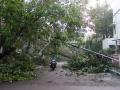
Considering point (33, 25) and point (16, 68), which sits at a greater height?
point (33, 25)

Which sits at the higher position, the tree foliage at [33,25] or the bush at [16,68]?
the tree foliage at [33,25]

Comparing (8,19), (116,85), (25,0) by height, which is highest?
(25,0)

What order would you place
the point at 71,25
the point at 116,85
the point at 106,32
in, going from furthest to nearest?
the point at 106,32 → the point at 71,25 → the point at 116,85

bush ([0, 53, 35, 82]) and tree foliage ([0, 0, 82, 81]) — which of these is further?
bush ([0, 53, 35, 82])

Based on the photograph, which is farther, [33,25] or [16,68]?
[16,68]

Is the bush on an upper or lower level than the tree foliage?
lower

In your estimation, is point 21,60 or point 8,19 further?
point 21,60

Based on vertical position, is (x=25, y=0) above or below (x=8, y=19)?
above

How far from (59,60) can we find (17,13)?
16.8 metres

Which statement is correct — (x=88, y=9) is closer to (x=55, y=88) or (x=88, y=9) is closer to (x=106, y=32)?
(x=55, y=88)

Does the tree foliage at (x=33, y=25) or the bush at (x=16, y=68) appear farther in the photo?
the bush at (x=16, y=68)

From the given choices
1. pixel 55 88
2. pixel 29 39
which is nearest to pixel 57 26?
pixel 29 39

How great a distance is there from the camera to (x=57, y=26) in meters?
15.9

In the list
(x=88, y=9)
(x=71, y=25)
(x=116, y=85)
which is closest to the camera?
(x=116, y=85)
